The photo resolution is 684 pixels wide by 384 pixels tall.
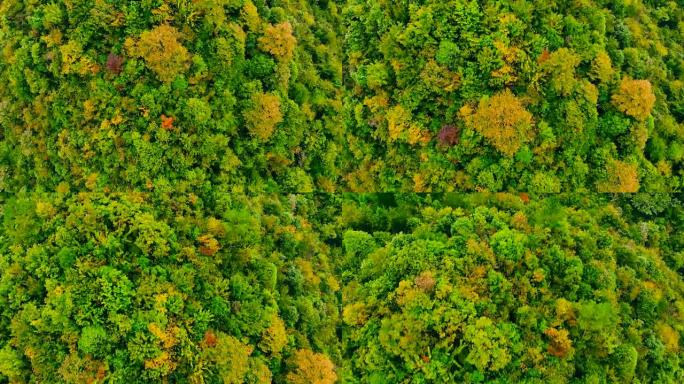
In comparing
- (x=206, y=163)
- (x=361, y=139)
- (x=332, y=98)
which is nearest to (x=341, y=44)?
(x=332, y=98)

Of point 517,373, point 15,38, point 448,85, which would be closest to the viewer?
point 517,373

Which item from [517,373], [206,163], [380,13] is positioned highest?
[380,13]

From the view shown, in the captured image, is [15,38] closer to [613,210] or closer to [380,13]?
[380,13]

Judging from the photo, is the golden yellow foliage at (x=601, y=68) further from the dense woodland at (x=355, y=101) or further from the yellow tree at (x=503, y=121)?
the yellow tree at (x=503, y=121)

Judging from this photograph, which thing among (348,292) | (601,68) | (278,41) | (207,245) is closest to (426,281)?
(348,292)

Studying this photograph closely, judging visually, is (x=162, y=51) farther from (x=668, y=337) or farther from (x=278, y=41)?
(x=668, y=337)

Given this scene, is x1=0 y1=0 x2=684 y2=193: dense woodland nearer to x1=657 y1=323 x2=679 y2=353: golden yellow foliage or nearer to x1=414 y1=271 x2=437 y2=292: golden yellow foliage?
x1=414 y1=271 x2=437 y2=292: golden yellow foliage

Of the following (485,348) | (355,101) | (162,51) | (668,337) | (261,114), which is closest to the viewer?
(485,348)
